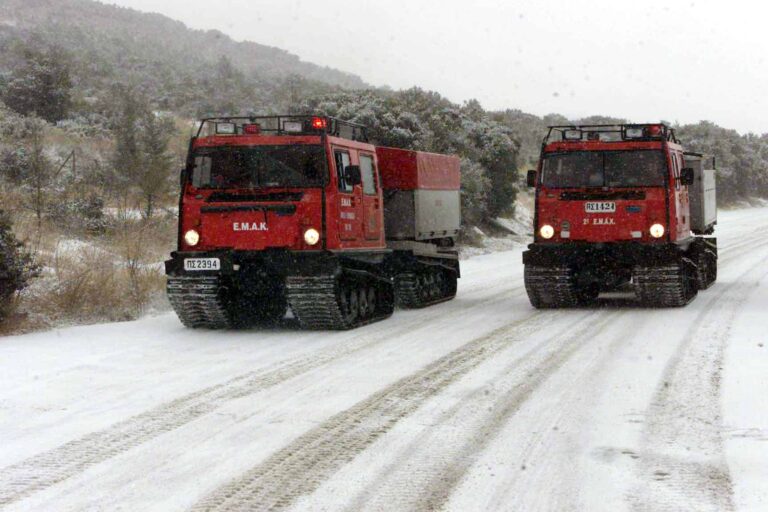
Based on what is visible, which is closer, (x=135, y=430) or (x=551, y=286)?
(x=135, y=430)

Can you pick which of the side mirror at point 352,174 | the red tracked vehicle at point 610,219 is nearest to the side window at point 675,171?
the red tracked vehicle at point 610,219

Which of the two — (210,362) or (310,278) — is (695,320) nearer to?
(310,278)

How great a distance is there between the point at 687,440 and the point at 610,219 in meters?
9.05

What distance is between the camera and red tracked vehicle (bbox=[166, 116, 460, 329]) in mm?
12773

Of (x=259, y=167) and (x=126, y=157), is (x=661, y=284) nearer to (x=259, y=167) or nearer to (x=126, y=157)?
(x=259, y=167)

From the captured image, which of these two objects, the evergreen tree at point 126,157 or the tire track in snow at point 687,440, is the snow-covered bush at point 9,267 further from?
the evergreen tree at point 126,157

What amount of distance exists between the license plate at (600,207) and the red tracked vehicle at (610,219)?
0.05 ft

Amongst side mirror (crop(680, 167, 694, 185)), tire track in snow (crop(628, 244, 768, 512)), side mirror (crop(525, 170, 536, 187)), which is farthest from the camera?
side mirror (crop(525, 170, 536, 187))

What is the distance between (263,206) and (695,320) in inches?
238

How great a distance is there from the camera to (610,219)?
15648mm

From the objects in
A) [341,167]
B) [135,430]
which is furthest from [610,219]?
[135,430]

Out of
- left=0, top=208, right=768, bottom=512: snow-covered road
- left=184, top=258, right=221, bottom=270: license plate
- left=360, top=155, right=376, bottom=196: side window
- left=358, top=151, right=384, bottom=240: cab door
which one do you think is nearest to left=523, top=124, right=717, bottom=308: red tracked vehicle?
left=0, top=208, right=768, bottom=512: snow-covered road

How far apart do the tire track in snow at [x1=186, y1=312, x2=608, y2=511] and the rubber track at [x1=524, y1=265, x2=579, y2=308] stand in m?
4.70

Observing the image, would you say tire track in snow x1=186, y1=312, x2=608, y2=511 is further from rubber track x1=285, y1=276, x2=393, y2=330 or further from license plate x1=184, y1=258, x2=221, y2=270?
license plate x1=184, y1=258, x2=221, y2=270
